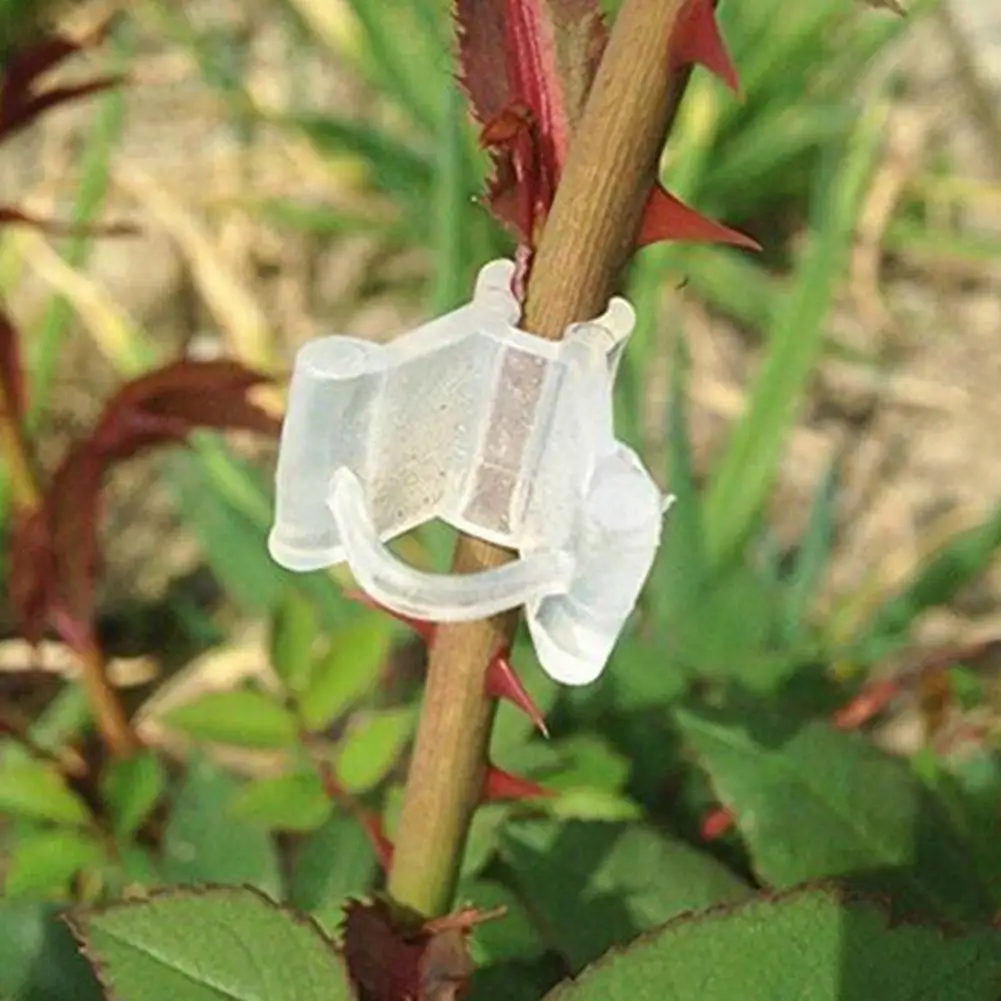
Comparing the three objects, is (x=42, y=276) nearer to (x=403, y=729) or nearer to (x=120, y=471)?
(x=120, y=471)

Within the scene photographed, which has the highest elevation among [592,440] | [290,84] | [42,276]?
[592,440]

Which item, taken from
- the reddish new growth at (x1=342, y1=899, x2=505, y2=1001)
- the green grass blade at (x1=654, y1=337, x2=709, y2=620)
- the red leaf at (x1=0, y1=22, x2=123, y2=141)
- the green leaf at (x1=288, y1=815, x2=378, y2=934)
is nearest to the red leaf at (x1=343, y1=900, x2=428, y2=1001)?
the reddish new growth at (x1=342, y1=899, x2=505, y2=1001)

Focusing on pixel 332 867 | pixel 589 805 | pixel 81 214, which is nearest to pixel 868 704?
Result: pixel 589 805

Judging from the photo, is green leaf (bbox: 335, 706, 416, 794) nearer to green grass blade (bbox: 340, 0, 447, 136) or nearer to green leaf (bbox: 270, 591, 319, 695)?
green leaf (bbox: 270, 591, 319, 695)

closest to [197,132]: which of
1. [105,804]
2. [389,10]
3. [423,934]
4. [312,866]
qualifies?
[389,10]

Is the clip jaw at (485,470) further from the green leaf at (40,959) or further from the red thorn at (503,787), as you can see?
the green leaf at (40,959)
